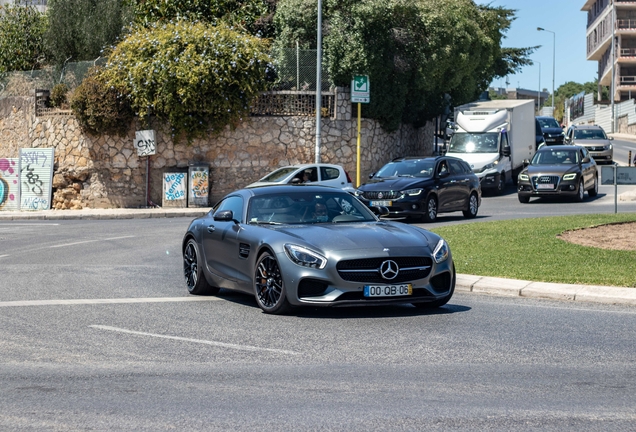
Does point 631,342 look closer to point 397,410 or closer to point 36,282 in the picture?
point 397,410

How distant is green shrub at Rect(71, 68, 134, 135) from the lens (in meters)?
35.6

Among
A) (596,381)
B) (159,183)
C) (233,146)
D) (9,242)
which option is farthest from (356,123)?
(596,381)

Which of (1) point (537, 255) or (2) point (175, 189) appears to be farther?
(2) point (175, 189)

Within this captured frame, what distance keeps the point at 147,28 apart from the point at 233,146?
694 cm

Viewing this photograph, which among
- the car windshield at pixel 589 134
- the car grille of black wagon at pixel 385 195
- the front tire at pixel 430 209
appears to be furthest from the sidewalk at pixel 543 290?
the car windshield at pixel 589 134

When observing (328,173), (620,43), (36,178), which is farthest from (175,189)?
(620,43)

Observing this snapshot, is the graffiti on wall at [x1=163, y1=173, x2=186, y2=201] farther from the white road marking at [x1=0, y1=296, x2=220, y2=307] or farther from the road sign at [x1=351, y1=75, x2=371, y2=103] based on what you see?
the white road marking at [x1=0, y1=296, x2=220, y2=307]

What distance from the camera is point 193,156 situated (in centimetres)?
3625

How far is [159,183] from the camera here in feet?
119

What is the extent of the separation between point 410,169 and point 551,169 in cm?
694

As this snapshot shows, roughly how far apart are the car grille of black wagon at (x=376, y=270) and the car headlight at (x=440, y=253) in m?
0.20

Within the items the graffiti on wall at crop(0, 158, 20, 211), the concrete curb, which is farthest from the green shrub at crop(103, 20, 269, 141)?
the concrete curb

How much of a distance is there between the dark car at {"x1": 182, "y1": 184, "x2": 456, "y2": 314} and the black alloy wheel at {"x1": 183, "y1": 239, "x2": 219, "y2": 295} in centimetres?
9

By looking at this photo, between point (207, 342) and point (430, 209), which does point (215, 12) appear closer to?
point (430, 209)
